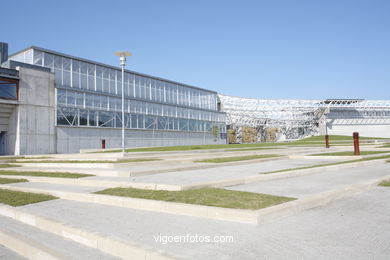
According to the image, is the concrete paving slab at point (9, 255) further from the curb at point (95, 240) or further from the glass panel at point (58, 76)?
the glass panel at point (58, 76)

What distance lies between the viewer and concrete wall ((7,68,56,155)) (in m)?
32.1

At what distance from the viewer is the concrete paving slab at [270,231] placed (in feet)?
14.2

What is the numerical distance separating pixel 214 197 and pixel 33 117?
1239 inches

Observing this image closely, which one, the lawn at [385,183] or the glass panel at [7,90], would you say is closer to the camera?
the lawn at [385,183]

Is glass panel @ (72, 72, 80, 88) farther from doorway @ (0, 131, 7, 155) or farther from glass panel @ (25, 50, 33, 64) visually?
doorway @ (0, 131, 7, 155)

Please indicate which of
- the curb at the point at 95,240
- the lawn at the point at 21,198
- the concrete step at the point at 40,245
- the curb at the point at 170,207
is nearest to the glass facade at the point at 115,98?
the lawn at the point at 21,198

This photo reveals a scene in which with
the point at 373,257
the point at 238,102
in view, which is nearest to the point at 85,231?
the point at 373,257

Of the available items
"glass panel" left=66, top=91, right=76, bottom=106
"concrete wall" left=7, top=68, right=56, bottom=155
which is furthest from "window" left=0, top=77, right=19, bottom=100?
"glass panel" left=66, top=91, right=76, bottom=106

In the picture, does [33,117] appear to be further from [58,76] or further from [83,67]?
[83,67]

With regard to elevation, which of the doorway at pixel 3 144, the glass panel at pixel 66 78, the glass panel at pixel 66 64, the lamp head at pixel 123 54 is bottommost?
the doorway at pixel 3 144

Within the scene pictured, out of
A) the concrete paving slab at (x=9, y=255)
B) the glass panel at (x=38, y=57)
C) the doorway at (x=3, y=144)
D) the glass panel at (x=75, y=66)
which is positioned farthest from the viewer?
the glass panel at (x=75, y=66)

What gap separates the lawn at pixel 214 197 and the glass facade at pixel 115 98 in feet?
99.3

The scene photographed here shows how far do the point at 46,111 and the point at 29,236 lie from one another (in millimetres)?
31300

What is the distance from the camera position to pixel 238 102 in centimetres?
7669
